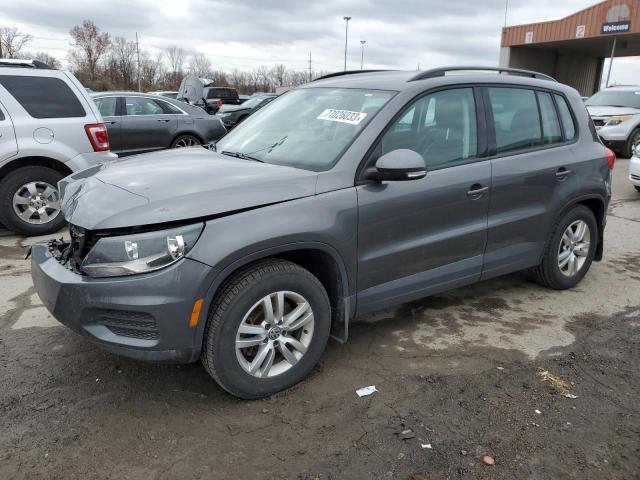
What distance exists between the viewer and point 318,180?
3.01 metres

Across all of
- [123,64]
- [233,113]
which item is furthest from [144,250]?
[123,64]

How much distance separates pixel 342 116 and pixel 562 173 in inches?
74.1

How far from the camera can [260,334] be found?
284 cm

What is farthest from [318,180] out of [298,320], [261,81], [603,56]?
[261,81]

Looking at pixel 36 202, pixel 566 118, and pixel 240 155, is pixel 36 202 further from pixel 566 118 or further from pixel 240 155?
pixel 566 118

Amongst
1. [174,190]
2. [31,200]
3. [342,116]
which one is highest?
[342,116]

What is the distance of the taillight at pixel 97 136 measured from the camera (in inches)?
245

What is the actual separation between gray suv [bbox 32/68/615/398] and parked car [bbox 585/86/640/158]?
10476 millimetres

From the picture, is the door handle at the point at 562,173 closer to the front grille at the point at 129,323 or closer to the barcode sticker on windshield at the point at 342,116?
the barcode sticker on windshield at the point at 342,116

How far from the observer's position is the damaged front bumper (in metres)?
2.53

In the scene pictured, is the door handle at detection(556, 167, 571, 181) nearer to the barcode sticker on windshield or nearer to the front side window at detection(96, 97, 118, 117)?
the barcode sticker on windshield

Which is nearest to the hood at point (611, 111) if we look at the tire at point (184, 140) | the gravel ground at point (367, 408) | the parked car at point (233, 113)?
the parked car at point (233, 113)

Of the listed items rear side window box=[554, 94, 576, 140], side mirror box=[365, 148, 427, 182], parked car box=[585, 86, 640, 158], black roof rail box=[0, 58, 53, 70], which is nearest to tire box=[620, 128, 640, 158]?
parked car box=[585, 86, 640, 158]

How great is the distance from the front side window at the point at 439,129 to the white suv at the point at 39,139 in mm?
4305
